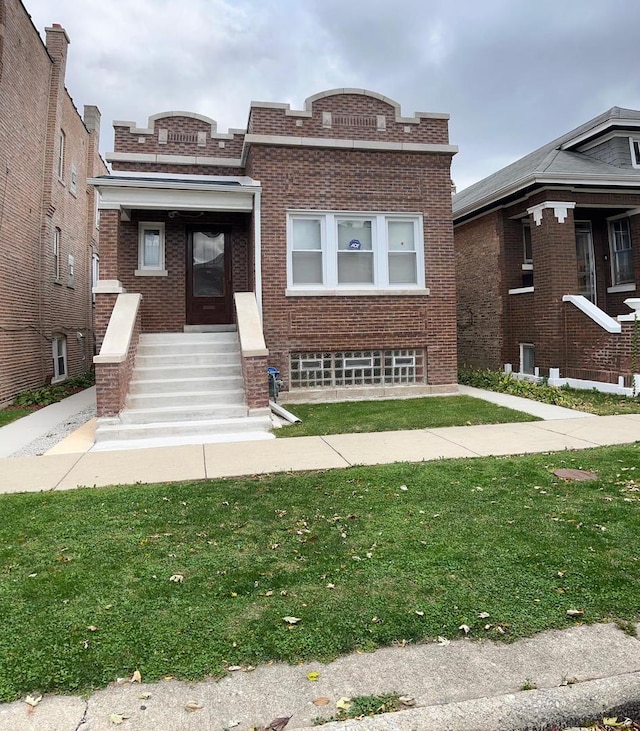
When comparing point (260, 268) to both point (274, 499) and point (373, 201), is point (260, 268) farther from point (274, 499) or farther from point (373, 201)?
point (274, 499)

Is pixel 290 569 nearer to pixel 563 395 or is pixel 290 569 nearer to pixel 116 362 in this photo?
pixel 116 362


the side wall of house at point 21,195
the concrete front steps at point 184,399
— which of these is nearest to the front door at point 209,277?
the concrete front steps at point 184,399

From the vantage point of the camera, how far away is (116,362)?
7930mm

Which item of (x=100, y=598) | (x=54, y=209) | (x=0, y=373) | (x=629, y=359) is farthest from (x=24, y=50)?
(x=629, y=359)

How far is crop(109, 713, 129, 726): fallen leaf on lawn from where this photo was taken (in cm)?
216

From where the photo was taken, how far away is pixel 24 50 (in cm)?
1281

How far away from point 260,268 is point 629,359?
786cm

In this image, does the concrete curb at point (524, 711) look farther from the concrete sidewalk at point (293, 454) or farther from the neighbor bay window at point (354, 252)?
the neighbor bay window at point (354, 252)

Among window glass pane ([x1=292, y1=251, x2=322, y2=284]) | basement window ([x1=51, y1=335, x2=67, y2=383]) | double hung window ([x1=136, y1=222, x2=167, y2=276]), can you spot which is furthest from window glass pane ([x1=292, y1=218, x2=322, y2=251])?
basement window ([x1=51, y1=335, x2=67, y2=383])

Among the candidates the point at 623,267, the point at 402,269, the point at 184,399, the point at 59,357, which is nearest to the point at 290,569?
the point at 184,399

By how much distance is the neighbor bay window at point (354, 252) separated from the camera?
10969 mm

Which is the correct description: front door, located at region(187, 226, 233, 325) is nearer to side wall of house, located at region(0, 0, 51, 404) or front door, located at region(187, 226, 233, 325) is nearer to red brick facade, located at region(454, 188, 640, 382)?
side wall of house, located at region(0, 0, 51, 404)

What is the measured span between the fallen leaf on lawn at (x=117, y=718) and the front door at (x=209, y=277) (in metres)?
10.4

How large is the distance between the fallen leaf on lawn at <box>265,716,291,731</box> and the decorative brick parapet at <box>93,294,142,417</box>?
6454 mm
